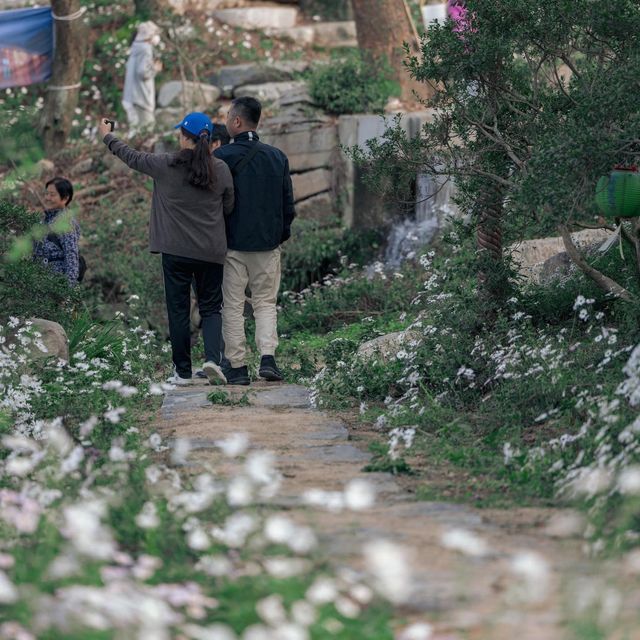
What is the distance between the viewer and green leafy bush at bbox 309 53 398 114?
46.6 ft

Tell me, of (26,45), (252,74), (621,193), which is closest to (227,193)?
(621,193)

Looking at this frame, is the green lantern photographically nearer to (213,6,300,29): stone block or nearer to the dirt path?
the dirt path

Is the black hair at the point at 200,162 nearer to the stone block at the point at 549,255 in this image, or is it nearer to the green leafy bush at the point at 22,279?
the green leafy bush at the point at 22,279

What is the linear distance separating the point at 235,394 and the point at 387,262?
5.73 metres

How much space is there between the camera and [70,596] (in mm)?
2801

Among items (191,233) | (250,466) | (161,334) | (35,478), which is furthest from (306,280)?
(250,466)

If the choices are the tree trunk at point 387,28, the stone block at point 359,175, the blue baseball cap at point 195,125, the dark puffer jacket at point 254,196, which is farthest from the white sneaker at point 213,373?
the tree trunk at point 387,28

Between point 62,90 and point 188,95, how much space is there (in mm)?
1777

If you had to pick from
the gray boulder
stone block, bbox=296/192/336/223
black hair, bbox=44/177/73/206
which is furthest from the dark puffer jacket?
stone block, bbox=296/192/336/223

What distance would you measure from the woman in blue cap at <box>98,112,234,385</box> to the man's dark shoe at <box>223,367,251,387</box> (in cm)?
16

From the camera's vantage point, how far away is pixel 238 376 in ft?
25.2

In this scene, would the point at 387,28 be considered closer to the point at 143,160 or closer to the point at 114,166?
the point at 114,166

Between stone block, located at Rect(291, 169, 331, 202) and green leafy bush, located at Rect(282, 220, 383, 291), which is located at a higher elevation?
stone block, located at Rect(291, 169, 331, 202)

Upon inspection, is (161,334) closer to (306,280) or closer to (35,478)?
(306,280)
